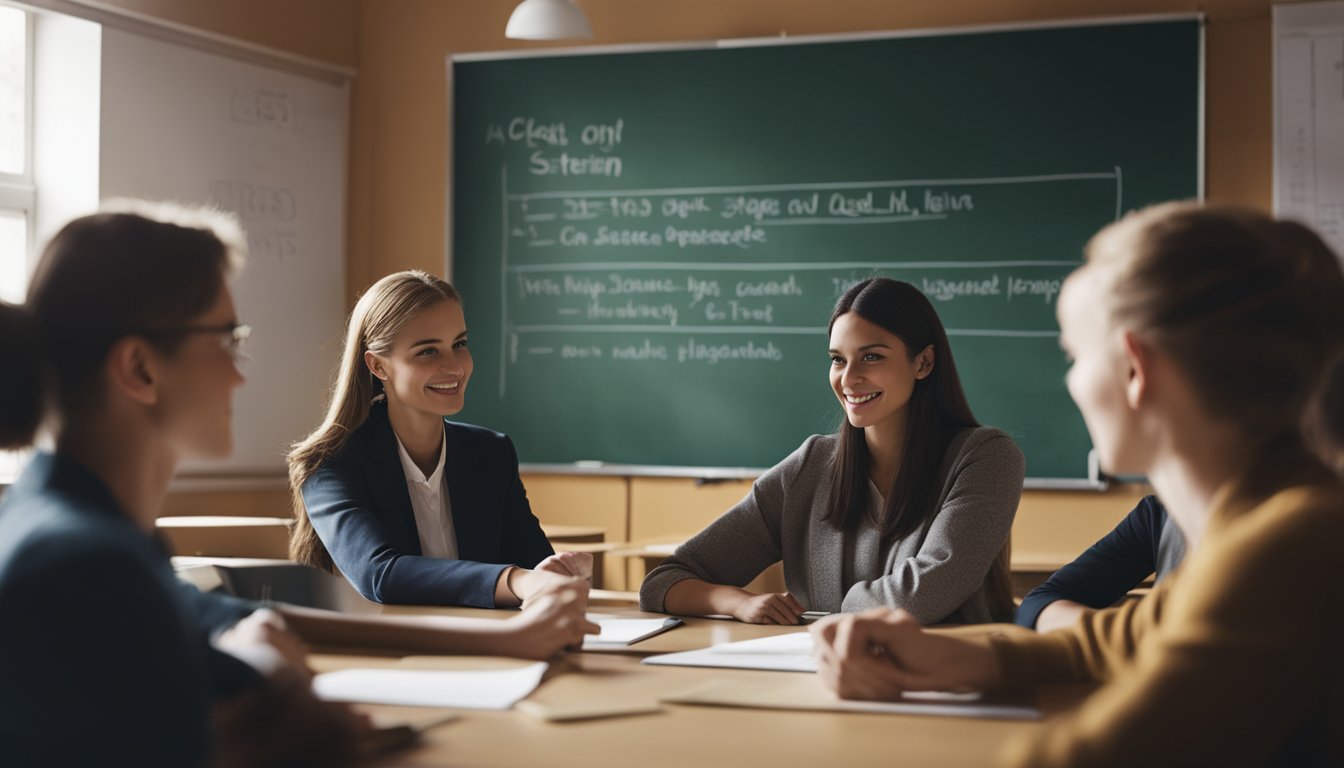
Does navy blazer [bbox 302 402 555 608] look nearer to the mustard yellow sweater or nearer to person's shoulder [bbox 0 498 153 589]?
person's shoulder [bbox 0 498 153 589]

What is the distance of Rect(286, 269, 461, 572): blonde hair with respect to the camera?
246 centimetres

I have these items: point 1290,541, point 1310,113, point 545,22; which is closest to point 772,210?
point 545,22

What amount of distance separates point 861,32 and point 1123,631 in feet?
11.2

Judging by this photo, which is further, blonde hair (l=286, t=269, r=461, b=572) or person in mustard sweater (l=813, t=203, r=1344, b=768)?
blonde hair (l=286, t=269, r=461, b=572)

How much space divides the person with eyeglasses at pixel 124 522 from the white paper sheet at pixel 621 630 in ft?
1.56

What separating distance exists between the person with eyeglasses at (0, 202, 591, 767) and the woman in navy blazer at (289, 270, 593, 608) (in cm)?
96

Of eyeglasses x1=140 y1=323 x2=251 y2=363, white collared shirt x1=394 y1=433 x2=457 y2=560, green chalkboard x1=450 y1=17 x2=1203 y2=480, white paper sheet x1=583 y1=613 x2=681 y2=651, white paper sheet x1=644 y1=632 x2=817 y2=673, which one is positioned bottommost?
white paper sheet x1=583 y1=613 x2=681 y2=651

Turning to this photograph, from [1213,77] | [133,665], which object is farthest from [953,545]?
[1213,77]

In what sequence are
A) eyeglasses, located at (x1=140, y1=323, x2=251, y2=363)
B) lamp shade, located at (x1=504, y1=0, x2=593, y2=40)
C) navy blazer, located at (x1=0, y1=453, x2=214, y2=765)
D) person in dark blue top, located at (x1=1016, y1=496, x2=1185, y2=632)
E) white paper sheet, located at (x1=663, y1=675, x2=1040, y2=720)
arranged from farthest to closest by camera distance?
lamp shade, located at (x1=504, y1=0, x2=593, y2=40)
person in dark blue top, located at (x1=1016, y1=496, x2=1185, y2=632)
white paper sheet, located at (x1=663, y1=675, x2=1040, y2=720)
eyeglasses, located at (x1=140, y1=323, x2=251, y2=363)
navy blazer, located at (x1=0, y1=453, x2=214, y2=765)

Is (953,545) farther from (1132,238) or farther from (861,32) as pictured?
(861,32)

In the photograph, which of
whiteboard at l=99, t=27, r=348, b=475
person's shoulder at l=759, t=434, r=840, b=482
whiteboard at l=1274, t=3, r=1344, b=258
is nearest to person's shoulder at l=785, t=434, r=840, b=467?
person's shoulder at l=759, t=434, r=840, b=482

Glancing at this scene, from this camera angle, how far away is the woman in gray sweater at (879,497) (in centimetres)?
224

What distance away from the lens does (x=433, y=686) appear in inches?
55.9

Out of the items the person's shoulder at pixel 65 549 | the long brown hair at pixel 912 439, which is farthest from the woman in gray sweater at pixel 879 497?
the person's shoulder at pixel 65 549
